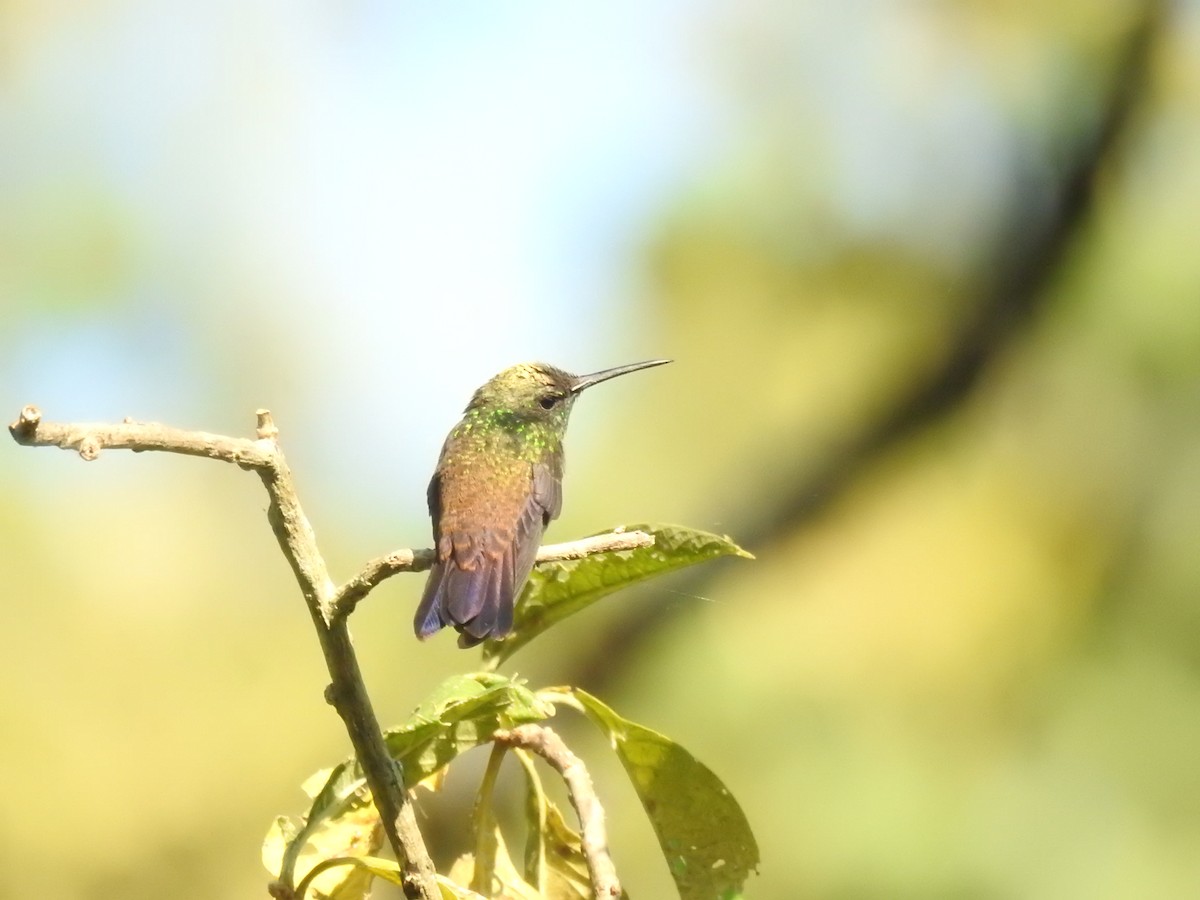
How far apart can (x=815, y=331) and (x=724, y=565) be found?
1543mm

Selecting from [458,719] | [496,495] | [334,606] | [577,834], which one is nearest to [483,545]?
[496,495]

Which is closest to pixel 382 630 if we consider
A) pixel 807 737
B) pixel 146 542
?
pixel 146 542

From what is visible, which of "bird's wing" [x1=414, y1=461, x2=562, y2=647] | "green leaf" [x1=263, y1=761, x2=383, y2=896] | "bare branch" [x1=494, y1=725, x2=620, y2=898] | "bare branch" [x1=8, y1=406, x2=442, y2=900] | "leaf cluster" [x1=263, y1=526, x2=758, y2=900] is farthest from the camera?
"bird's wing" [x1=414, y1=461, x2=562, y2=647]

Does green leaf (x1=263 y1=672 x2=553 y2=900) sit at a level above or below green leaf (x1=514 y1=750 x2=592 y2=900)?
above

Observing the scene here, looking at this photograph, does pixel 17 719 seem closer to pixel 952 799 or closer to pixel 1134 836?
pixel 952 799

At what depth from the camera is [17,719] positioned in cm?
444

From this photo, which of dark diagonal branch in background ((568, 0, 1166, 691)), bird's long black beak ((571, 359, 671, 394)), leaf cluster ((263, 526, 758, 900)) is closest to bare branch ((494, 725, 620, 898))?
leaf cluster ((263, 526, 758, 900))

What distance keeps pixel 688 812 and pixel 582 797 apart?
36 centimetres

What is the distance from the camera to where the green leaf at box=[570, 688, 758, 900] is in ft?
5.44

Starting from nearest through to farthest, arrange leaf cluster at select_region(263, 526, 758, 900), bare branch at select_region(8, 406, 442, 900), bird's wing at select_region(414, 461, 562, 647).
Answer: bare branch at select_region(8, 406, 442, 900)
leaf cluster at select_region(263, 526, 758, 900)
bird's wing at select_region(414, 461, 562, 647)

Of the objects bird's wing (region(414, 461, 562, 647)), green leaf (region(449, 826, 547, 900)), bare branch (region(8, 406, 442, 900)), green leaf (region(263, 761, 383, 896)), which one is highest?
bare branch (region(8, 406, 442, 900))

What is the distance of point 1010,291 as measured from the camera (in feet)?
17.7

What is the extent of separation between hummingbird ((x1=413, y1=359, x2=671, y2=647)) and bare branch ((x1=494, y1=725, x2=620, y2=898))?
306 millimetres

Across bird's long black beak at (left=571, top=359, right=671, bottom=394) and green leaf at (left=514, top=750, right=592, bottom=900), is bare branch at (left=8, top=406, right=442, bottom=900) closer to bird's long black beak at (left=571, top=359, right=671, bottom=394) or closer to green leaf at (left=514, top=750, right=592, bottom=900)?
green leaf at (left=514, top=750, right=592, bottom=900)
